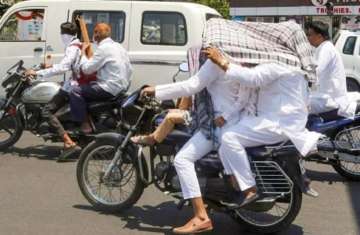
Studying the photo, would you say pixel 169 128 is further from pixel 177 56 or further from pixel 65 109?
pixel 177 56

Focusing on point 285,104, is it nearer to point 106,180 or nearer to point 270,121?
point 270,121

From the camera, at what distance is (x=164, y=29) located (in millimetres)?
10086

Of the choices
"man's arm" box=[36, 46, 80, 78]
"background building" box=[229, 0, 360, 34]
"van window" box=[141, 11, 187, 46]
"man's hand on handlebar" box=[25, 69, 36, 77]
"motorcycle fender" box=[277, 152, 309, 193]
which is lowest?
"motorcycle fender" box=[277, 152, 309, 193]

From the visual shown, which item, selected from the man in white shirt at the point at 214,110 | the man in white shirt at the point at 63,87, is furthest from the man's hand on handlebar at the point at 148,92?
the man in white shirt at the point at 63,87

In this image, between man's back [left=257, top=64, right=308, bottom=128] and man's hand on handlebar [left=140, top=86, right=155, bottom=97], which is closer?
man's back [left=257, top=64, right=308, bottom=128]

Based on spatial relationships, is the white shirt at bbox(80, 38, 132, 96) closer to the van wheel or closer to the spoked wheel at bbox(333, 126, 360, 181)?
the spoked wheel at bbox(333, 126, 360, 181)

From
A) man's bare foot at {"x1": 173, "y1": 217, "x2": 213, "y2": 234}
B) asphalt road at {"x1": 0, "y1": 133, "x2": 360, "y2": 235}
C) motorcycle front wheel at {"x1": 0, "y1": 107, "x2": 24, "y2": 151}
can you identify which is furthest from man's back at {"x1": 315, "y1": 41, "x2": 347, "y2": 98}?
motorcycle front wheel at {"x1": 0, "y1": 107, "x2": 24, "y2": 151}

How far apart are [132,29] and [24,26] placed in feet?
6.03

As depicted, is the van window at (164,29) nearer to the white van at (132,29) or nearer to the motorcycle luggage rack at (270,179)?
the white van at (132,29)

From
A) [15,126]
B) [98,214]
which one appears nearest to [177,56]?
[15,126]

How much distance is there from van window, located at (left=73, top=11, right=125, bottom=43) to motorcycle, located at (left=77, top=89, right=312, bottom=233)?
4.51 meters

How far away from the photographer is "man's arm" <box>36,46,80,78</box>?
8.19m

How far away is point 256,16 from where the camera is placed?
46438 millimetres

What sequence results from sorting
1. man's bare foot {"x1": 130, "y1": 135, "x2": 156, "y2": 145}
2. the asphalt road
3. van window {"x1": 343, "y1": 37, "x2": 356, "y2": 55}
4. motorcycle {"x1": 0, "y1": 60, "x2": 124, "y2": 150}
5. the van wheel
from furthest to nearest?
van window {"x1": 343, "y1": 37, "x2": 356, "y2": 55} < the van wheel < motorcycle {"x1": 0, "y1": 60, "x2": 124, "y2": 150} < the asphalt road < man's bare foot {"x1": 130, "y1": 135, "x2": 156, "y2": 145}
